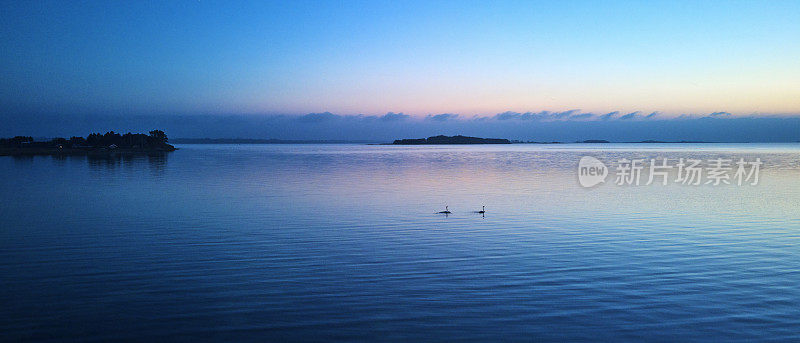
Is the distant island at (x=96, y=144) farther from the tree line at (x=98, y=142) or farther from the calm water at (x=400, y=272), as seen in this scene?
the calm water at (x=400, y=272)

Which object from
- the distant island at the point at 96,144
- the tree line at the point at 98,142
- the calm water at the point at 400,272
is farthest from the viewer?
the tree line at the point at 98,142

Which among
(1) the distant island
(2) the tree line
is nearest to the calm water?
(1) the distant island

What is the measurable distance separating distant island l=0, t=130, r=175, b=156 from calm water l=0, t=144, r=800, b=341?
129 metres

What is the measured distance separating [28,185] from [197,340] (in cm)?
4130

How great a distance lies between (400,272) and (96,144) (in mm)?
162539

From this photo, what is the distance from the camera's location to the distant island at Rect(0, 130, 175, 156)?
439 feet

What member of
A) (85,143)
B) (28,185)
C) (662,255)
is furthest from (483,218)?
(85,143)

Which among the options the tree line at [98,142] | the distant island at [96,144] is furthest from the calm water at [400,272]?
the tree line at [98,142]

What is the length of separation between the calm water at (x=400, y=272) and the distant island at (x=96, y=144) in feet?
423

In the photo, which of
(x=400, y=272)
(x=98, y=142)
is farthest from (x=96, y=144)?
(x=400, y=272)

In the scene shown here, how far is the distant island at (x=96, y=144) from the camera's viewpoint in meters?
134

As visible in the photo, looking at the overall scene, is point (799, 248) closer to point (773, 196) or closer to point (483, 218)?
point (483, 218)

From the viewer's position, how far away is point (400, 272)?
13445mm

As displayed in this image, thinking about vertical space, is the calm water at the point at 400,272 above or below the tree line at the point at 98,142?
below
